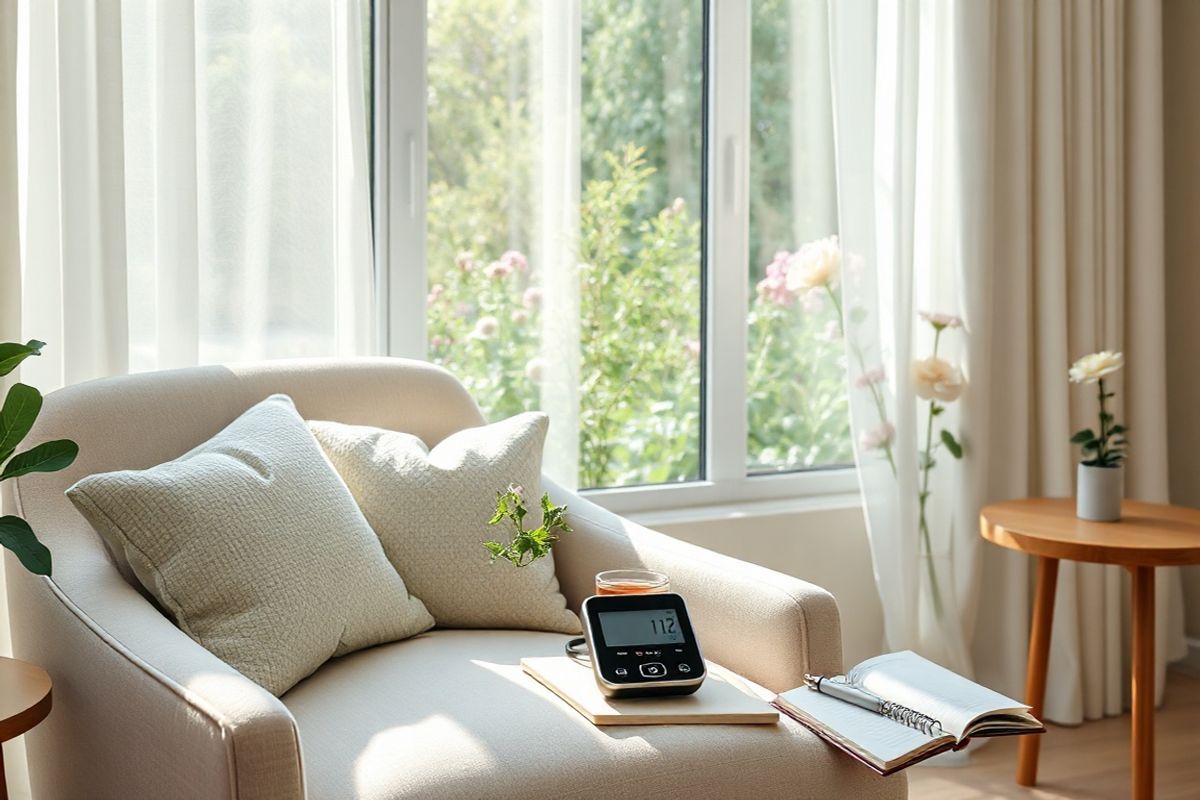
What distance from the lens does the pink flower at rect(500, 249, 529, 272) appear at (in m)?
2.62

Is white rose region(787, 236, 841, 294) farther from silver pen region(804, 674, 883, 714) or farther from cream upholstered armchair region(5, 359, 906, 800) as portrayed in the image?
silver pen region(804, 674, 883, 714)

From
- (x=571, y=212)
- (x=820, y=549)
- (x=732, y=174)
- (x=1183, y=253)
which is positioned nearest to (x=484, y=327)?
(x=571, y=212)

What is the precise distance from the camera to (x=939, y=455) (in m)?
2.92

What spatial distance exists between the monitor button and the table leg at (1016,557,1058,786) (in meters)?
1.25

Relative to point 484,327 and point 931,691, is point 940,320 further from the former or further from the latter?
point 931,691

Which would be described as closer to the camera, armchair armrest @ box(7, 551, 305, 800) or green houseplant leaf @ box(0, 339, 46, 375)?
armchair armrest @ box(7, 551, 305, 800)

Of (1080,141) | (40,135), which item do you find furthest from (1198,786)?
(40,135)

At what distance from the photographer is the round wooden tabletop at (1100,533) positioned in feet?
7.47

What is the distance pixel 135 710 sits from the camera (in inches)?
53.6

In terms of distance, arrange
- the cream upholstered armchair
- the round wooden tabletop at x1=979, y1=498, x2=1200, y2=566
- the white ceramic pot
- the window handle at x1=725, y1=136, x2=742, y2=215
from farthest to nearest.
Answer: the window handle at x1=725, y1=136, x2=742, y2=215 < the white ceramic pot < the round wooden tabletop at x1=979, y1=498, x2=1200, y2=566 < the cream upholstered armchair

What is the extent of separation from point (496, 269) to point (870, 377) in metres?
0.89

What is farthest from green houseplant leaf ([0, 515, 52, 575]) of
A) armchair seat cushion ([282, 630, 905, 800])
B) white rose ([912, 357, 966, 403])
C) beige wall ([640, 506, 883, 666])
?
white rose ([912, 357, 966, 403])

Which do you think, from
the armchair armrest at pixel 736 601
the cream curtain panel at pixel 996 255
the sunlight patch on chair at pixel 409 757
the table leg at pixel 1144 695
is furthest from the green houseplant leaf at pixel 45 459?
the table leg at pixel 1144 695

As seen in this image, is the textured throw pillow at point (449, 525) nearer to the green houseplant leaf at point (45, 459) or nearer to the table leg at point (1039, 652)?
the green houseplant leaf at point (45, 459)
